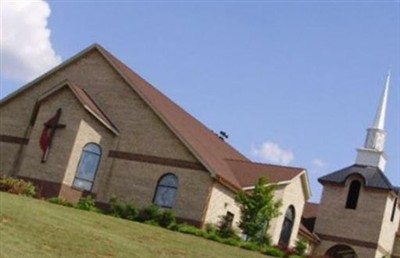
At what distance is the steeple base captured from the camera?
5391 cm

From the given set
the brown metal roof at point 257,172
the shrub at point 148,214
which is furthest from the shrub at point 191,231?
the brown metal roof at point 257,172

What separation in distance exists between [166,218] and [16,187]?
7400 millimetres

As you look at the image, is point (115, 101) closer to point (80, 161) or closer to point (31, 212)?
point (80, 161)

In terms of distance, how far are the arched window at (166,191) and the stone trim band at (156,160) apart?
0.67 meters

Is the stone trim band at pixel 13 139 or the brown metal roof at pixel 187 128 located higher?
the brown metal roof at pixel 187 128

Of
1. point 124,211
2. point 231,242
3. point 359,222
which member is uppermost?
point 359,222

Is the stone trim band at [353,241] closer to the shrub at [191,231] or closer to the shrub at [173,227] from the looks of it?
the shrub at [191,231]

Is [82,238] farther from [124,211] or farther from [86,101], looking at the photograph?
[86,101]

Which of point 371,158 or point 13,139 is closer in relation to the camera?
point 13,139

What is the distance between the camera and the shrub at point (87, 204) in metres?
32.4

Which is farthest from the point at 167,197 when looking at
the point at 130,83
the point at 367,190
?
the point at 367,190

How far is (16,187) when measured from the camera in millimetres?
32875

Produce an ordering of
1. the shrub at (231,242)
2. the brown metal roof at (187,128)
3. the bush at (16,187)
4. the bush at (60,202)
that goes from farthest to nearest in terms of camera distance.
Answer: the brown metal roof at (187,128) → the bush at (16,187) → the bush at (60,202) → the shrub at (231,242)

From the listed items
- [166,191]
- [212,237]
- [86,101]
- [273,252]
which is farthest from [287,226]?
[86,101]
